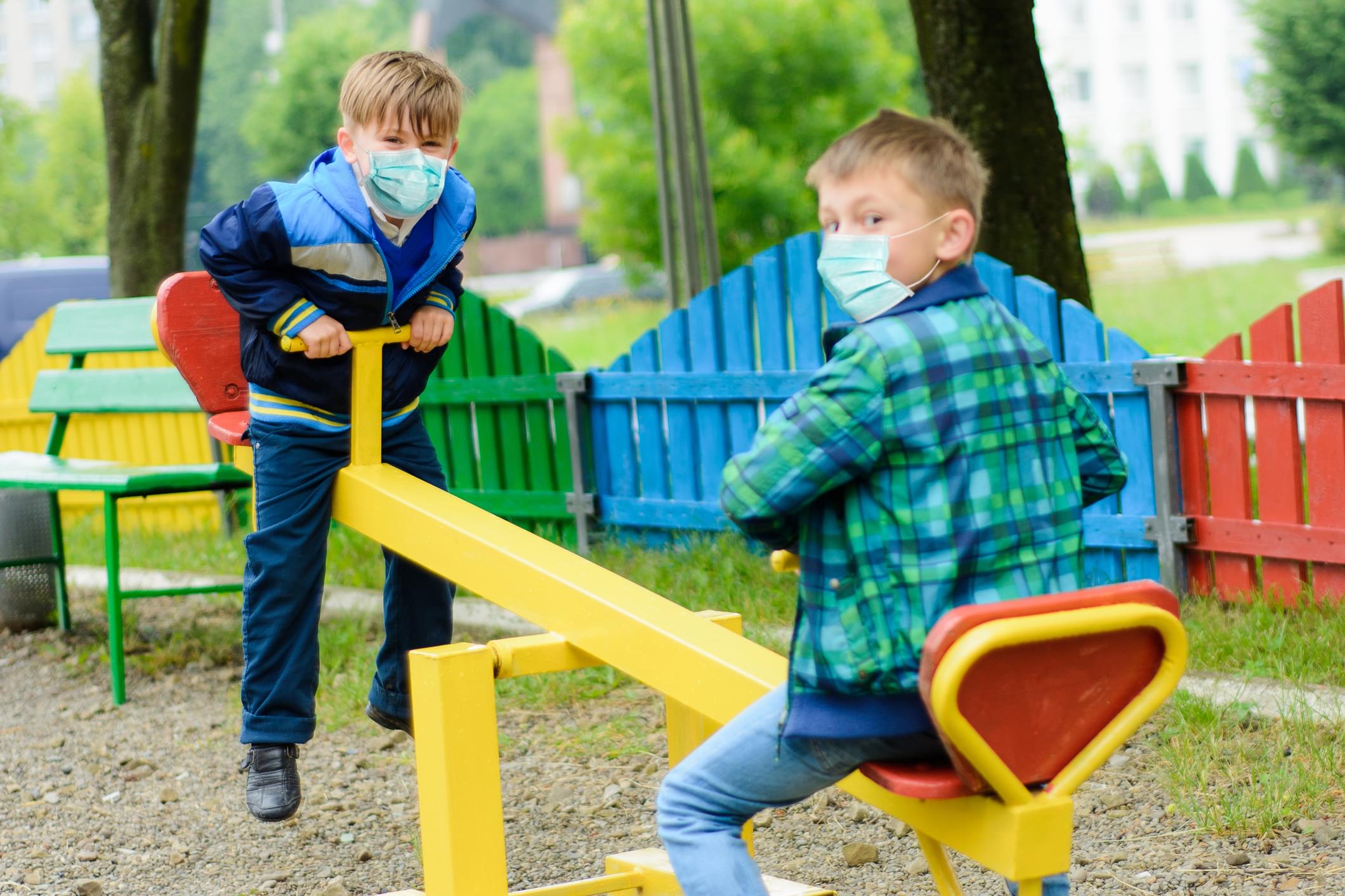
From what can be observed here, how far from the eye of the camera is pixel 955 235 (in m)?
1.90

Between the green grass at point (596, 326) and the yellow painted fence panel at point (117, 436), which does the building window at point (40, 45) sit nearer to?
the green grass at point (596, 326)

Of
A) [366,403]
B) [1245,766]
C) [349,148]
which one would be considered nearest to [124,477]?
[366,403]

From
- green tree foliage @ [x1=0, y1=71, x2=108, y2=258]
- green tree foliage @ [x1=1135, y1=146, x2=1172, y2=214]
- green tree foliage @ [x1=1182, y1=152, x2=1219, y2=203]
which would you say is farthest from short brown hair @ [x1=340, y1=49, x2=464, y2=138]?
green tree foliage @ [x1=1182, y1=152, x2=1219, y2=203]

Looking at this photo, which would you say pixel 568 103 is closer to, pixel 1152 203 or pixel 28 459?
pixel 1152 203

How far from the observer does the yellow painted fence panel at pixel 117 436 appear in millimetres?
7527

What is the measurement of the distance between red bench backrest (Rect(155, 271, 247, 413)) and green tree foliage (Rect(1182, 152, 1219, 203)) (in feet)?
223

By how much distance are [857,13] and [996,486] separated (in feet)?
78.7

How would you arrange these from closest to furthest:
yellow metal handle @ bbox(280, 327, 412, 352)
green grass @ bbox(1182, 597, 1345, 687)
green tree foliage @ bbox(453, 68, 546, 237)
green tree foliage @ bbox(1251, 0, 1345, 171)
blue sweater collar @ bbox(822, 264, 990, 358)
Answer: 1. blue sweater collar @ bbox(822, 264, 990, 358)
2. yellow metal handle @ bbox(280, 327, 412, 352)
3. green grass @ bbox(1182, 597, 1345, 687)
4. green tree foliage @ bbox(1251, 0, 1345, 171)
5. green tree foliage @ bbox(453, 68, 546, 237)

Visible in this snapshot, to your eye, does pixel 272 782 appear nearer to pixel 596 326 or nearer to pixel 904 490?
pixel 904 490

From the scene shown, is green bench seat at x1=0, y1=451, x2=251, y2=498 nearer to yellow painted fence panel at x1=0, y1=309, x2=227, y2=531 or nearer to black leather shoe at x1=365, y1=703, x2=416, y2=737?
black leather shoe at x1=365, y1=703, x2=416, y2=737

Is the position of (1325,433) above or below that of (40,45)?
below

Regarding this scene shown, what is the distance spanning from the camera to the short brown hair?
110 inches

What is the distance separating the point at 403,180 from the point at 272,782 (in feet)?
4.08

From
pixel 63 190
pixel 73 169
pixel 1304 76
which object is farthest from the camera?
pixel 63 190
